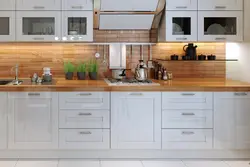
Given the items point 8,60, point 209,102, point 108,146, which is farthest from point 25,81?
point 209,102

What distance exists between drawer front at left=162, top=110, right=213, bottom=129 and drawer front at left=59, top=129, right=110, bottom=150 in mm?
654

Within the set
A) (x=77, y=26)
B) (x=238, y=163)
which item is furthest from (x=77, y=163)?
(x=238, y=163)

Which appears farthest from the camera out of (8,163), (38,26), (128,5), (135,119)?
(38,26)

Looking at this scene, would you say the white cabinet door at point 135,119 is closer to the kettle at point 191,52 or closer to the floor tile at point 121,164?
the floor tile at point 121,164

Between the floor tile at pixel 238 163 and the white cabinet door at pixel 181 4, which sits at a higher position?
the white cabinet door at pixel 181 4

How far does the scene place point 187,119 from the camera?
457cm

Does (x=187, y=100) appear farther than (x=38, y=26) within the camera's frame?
No

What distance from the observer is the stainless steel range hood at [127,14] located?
15.6 feet

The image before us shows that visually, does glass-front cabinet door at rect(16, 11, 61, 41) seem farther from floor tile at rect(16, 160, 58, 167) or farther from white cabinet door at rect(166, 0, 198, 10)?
floor tile at rect(16, 160, 58, 167)

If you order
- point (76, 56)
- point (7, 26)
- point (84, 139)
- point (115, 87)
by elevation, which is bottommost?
point (84, 139)

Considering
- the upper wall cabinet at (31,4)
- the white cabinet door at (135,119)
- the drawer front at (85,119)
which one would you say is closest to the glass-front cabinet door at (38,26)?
the upper wall cabinet at (31,4)

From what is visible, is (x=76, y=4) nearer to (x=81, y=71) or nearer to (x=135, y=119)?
(x=81, y=71)

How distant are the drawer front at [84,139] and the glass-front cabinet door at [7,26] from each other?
1257 millimetres

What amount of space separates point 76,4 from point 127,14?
595 mm
